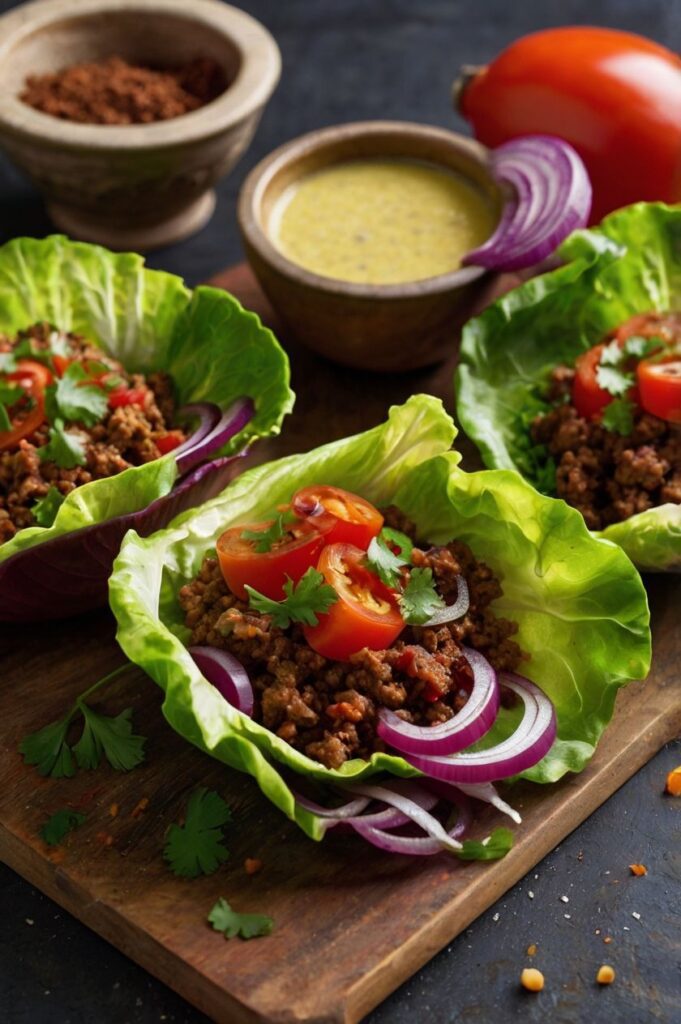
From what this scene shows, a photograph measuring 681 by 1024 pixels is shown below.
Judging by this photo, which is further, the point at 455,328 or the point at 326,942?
the point at 455,328

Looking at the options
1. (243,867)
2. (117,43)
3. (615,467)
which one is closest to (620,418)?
(615,467)

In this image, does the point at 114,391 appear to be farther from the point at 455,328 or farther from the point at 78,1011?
the point at 78,1011

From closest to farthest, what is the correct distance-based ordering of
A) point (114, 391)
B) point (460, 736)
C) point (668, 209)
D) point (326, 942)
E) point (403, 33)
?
point (326, 942), point (460, 736), point (114, 391), point (668, 209), point (403, 33)

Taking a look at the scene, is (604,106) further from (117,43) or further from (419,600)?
(419,600)

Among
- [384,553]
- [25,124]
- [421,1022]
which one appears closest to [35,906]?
[421,1022]

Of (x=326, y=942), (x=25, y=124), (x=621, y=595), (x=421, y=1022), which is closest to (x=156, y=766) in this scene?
(x=326, y=942)

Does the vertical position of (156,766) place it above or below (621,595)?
below

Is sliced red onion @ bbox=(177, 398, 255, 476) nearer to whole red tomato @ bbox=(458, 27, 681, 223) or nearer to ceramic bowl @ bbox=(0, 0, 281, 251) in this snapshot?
ceramic bowl @ bbox=(0, 0, 281, 251)

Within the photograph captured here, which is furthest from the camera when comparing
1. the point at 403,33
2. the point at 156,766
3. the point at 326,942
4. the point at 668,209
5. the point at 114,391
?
the point at 403,33

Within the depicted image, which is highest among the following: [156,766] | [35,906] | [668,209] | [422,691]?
[668,209]
